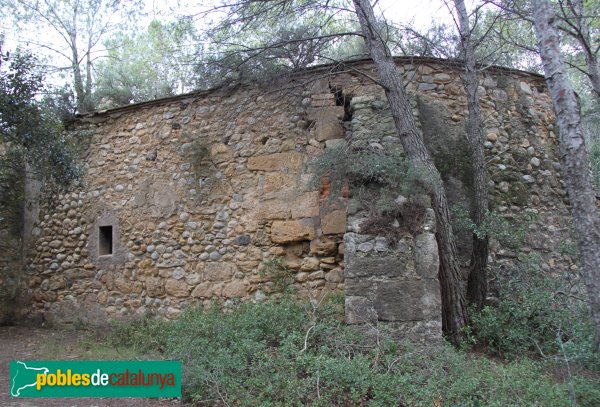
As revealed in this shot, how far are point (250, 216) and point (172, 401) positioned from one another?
109 inches

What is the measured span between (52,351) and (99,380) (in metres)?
2.17

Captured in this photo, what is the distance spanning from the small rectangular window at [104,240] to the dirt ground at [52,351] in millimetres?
1183

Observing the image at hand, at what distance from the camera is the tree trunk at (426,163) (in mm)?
5059

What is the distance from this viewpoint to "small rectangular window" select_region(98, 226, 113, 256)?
7.39 metres

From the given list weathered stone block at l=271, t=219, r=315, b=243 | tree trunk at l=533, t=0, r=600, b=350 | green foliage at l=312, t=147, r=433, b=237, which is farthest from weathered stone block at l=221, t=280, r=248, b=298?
tree trunk at l=533, t=0, r=600, b=350

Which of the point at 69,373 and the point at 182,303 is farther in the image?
the point at 182,303

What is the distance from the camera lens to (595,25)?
9586 millimetres

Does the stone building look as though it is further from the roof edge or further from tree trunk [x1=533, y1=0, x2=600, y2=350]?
tree trunk [x1=533, y1=0, x2=600, y2=350]

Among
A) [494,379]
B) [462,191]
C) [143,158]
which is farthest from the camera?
[143,158]

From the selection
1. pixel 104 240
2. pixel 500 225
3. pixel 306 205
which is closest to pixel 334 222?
pixel 306 205

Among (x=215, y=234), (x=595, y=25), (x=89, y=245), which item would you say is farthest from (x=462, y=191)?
(x=595, y=25)

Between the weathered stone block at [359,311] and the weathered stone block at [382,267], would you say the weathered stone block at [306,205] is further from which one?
the weathered stone block at [359,311]

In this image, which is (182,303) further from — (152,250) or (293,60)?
(293,60)

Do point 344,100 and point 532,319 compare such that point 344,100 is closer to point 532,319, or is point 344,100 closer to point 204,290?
point 204,290
